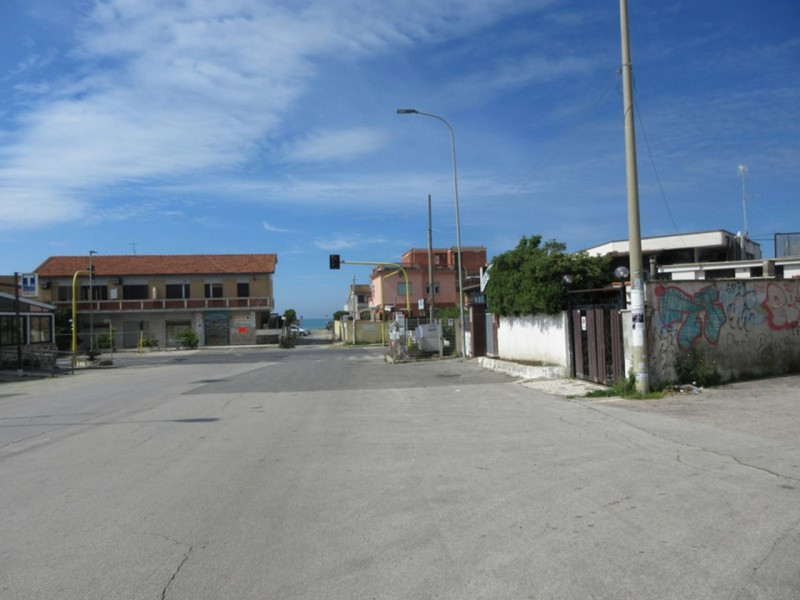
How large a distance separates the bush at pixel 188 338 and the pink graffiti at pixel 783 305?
177 ft

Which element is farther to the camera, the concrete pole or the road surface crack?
the concrete pole

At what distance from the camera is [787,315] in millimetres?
16438

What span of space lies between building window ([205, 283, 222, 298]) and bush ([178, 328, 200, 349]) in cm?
589

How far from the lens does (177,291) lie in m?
67.9

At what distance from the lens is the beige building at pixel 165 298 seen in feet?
219

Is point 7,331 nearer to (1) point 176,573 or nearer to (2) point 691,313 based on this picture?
(2) point 691,313

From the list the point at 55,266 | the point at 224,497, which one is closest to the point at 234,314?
the point at 55,266

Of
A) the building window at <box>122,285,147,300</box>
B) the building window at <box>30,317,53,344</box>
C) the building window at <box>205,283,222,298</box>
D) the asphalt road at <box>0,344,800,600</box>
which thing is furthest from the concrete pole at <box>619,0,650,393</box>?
the building window at <box>122,285,147,300</box>

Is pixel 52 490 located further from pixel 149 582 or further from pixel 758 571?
pixel 758 571

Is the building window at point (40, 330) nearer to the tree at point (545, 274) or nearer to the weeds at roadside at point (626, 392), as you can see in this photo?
the tree at point (545, 274)

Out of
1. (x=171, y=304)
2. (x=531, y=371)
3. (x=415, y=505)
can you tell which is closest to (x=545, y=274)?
(x=531, y=371)

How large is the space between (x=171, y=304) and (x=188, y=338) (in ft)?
22.7

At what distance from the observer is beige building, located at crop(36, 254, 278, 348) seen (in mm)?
66688

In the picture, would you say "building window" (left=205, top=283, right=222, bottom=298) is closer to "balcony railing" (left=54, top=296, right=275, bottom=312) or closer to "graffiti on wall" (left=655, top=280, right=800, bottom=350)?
"balcony railing" (left=54, top=296, right=275, bottom=312)
